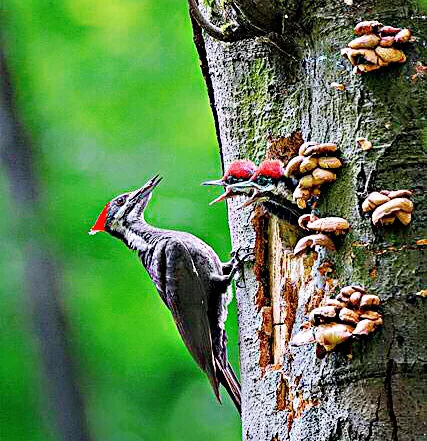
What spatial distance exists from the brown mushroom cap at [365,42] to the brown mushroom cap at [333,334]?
0.69 m

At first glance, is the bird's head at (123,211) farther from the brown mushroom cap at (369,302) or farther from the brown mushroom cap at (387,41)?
the brown mushroom cap at (369,302)

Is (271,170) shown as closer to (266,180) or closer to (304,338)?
(266,180)

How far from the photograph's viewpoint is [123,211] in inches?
182

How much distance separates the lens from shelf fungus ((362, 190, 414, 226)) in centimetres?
218

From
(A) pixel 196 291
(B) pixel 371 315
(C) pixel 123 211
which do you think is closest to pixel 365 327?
(B) pixel 371 315

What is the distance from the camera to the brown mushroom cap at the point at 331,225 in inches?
89.5

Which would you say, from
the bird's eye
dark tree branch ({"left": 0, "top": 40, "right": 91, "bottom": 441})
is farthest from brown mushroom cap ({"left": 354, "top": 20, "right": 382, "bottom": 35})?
the bird's eye

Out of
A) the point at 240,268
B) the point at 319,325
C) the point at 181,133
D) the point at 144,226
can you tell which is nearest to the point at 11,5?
the point at 181,133

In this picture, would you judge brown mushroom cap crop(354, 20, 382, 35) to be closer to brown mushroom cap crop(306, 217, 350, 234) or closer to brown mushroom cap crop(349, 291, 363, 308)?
brown mushroom cap crop(306, 217, 350, 234)

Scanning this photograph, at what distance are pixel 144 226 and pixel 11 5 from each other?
272 centimetres

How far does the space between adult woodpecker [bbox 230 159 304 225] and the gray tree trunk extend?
0.12 meters

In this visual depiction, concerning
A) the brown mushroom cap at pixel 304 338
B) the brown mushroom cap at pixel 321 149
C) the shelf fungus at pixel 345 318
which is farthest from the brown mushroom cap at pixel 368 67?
the brown mushroom cap at pixel 304 338

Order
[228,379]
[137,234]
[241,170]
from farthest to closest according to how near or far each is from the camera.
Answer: [137,234] < [228,379] < [241,170]

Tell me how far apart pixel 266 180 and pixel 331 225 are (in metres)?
0.27
